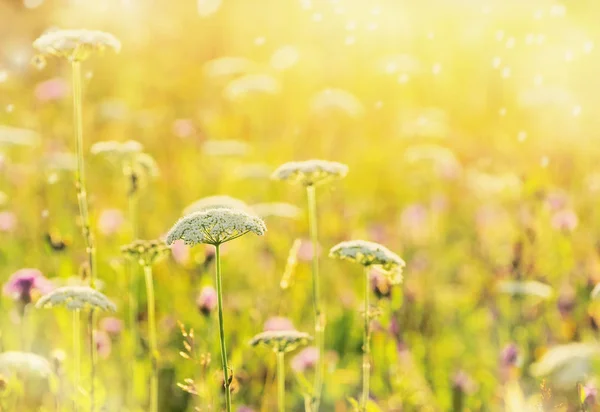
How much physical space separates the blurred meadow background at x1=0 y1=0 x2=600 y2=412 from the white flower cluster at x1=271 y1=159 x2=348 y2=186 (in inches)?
14.5

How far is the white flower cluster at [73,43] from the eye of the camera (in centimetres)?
260

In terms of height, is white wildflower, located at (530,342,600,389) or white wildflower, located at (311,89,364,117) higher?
white wildflower, located at (311,89,364,117)

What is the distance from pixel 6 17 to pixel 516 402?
327 inches

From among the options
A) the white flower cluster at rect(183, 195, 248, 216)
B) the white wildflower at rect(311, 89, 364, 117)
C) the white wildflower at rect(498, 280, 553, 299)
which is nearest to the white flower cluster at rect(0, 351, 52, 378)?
the white flower cluster at rect(183, 195, 248, 216)

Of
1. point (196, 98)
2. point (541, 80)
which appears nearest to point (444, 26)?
point (541, 80)

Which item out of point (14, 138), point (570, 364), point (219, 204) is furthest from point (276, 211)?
point (570, 364)

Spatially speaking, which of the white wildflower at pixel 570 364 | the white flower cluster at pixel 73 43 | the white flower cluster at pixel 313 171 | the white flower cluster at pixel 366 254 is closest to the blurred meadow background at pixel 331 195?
the white wildflower at pixel 570 364

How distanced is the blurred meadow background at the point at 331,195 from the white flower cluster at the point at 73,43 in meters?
0.14

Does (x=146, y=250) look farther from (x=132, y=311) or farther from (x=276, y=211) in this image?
(x=276, y=211)

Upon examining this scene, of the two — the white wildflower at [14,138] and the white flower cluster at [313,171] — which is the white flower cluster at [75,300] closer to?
the white flower cluster at [313,171]

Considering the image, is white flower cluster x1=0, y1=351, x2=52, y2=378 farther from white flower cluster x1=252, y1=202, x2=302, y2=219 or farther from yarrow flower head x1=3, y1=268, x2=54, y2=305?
white flower cluster x1=252, y1=202, x2=302, y2=219

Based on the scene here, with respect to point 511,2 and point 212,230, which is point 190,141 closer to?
point 511,2

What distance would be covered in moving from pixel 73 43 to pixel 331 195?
3316 millimetres

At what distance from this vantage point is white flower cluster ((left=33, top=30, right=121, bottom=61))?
2604 mm
